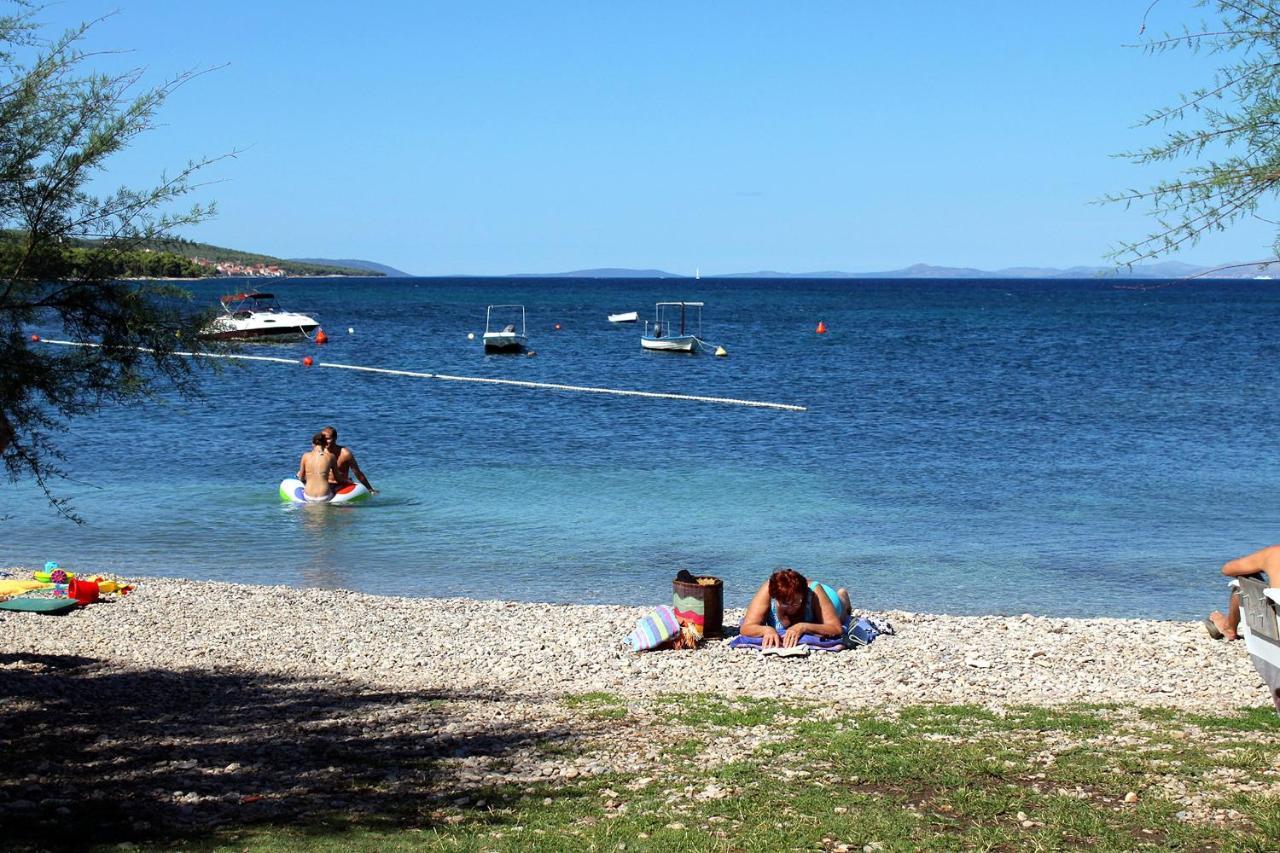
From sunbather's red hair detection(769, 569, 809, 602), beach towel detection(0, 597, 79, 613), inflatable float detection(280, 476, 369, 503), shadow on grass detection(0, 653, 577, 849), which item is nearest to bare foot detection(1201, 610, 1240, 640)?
sunbather's red hair detection(769, 569, 809, 602)

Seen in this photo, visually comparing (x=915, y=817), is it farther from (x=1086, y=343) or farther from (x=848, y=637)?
(x=1086, y=343)

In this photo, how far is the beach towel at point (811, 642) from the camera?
36.0 feet

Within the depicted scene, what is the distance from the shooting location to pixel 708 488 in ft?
74.9

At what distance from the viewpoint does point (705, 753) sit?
24.9 ft

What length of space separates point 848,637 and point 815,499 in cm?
1048

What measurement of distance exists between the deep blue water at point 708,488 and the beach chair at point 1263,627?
2238mm

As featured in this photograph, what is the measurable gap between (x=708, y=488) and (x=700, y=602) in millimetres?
11443

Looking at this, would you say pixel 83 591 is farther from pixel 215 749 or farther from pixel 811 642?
pixel 811 642

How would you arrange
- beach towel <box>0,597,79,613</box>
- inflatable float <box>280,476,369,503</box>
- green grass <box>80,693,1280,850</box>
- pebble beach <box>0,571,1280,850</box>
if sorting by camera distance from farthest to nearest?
1. inflatable float <box>280,476,369,503</box>
2. beach towel <box>0,597,79,613</box>
3. pebble beach <box>0,571,1280,850</box>
4. green grass <box>80,693,1280,850</box>

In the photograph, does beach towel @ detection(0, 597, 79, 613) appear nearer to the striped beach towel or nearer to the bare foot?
the striped beach towel

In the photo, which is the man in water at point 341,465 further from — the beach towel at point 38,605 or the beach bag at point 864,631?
the beach bag at point 864,631

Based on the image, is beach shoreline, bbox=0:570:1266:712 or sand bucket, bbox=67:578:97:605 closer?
beach shoreline, bbox=0:570:1266:712

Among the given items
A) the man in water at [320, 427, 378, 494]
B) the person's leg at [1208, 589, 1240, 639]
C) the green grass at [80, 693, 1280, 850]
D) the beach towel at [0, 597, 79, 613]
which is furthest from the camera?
the man in water at [320, 427, 378, 494]

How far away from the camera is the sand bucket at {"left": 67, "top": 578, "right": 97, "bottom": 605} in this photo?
1317 cm
